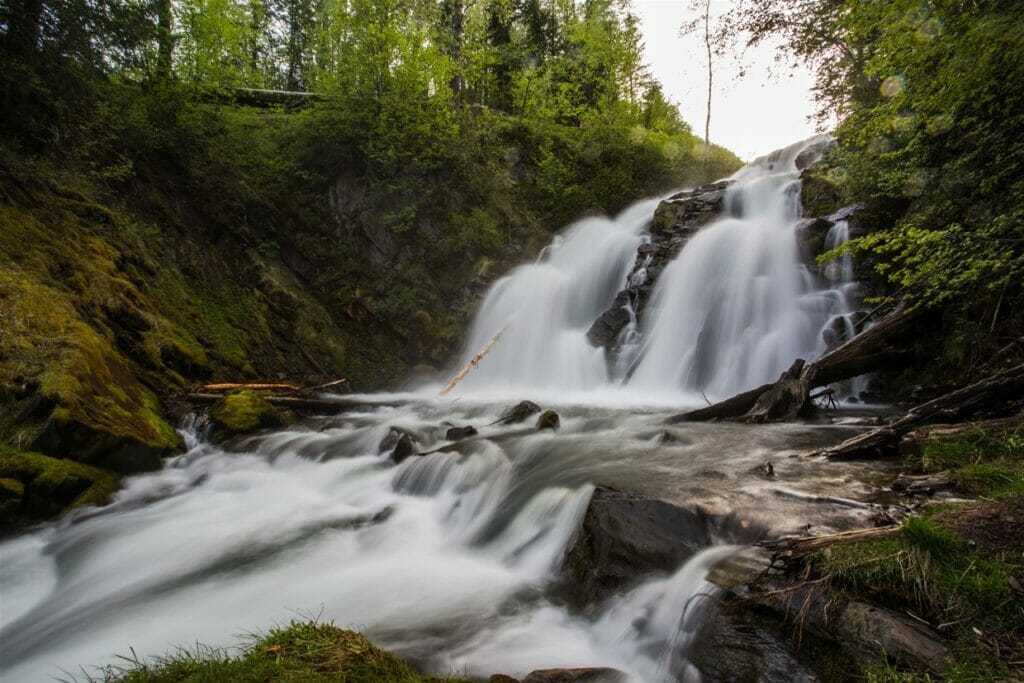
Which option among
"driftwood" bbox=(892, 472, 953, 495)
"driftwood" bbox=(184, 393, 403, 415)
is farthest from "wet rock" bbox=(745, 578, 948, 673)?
"driftwood" bbox=(184, 393, 403, 415)

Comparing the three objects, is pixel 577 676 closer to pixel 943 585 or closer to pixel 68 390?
pixel 943 585

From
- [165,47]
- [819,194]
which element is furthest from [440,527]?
[165,47]

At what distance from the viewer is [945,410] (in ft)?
14.8

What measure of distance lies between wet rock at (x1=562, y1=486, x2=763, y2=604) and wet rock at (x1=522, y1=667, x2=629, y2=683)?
28.9 inches

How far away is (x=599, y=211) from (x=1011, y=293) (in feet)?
44.6

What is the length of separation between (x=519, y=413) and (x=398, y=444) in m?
2.31

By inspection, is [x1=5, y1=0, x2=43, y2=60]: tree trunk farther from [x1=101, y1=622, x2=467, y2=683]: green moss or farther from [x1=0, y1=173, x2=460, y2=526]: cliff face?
[x1=101, y1=622, x2=467, y2=683]: green moss

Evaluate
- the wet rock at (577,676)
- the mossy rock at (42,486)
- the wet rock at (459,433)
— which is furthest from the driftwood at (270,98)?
the wet rock at (577,676)

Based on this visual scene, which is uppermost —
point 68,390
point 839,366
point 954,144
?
point 954,144

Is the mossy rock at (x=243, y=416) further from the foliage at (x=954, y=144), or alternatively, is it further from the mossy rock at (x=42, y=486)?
the foliage at (x=954, y=144)

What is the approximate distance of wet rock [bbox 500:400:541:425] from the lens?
28.7 feet

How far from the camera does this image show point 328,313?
46.1ft

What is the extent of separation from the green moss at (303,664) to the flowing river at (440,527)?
111cm

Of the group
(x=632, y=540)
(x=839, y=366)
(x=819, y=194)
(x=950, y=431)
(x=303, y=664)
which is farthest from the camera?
(x=819, y=194)
